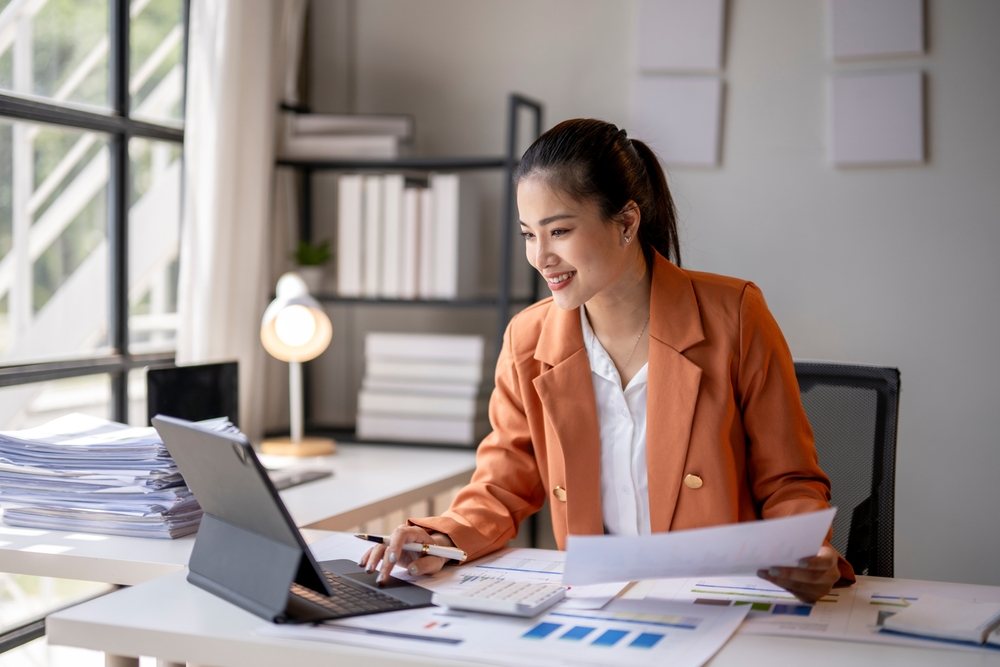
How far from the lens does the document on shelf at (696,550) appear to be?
1057 millimetres

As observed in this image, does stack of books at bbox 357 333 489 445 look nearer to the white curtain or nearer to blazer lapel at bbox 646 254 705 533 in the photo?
the white curtain

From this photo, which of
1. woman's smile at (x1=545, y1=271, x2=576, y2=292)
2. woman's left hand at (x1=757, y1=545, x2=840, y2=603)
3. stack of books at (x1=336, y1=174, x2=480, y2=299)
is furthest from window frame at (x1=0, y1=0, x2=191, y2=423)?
woman's left hand at (x1=757, y1=545, x2=840, y2=603)

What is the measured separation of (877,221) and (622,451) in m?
1.41

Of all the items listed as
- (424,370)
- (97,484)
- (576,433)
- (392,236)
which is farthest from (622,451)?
(392,236)

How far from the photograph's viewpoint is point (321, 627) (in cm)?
111

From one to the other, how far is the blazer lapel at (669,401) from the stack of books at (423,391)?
3.85 feet

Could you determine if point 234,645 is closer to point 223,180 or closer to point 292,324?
point 292,324

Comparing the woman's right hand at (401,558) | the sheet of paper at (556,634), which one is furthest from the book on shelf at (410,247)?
the sheet of paper at (556,634)

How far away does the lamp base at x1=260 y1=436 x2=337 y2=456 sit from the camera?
2584mm

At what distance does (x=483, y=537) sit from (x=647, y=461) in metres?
0.29

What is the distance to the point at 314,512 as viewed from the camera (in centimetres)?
192

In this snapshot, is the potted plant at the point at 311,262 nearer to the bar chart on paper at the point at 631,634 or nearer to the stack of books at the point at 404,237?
the stack of books at the point at 404,237

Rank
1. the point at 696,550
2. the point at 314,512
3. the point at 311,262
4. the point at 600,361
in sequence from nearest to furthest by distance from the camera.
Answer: the point at 696,550 < the point at 600,361 < the point at 314,512 < the point at 311,262

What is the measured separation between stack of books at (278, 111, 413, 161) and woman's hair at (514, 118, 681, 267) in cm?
125
